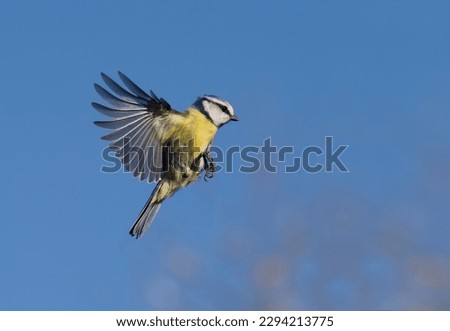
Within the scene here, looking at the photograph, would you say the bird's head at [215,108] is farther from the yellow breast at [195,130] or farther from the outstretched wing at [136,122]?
the outstretched wing at [136,122]

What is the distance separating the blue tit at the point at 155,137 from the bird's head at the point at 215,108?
0.19 meters

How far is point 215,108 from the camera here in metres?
5.54

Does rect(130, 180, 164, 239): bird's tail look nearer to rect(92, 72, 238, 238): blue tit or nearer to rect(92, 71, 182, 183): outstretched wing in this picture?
rect(92, 72, 238, 238): blue tit

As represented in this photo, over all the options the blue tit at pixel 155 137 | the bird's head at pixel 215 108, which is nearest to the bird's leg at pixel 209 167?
the blue tit at pixel 155 137

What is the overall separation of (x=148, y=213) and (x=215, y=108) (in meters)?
1.03

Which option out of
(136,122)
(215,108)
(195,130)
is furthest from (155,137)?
(215,108)

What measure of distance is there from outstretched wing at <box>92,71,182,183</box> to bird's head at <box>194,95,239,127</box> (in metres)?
0.40

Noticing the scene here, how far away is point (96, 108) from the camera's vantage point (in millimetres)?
5031

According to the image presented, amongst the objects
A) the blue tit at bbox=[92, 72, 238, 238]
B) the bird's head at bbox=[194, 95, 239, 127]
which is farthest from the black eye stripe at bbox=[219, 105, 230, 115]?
the blue tit at bbox=[92, 72, 238, 238]

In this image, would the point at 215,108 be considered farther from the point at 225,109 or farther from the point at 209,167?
the point at 209,167

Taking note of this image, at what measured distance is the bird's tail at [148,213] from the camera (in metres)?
5.18

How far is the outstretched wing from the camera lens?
4875 mm

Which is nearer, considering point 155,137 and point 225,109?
point 155,137

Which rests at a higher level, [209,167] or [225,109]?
[225,109]
